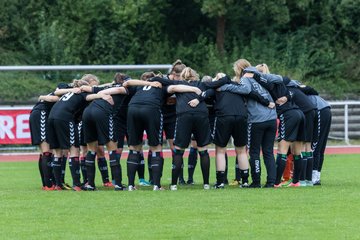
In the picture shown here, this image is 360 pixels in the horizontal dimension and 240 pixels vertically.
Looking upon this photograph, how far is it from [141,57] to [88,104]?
22.1m

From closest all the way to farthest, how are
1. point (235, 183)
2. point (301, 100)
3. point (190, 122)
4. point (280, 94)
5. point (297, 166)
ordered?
point (190, 122)
point (280, 94)
point (297, 166)
point (301, 100)
point (235, 183)

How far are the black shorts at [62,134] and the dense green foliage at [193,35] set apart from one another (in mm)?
19919

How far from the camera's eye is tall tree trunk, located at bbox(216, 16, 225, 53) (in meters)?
38.4

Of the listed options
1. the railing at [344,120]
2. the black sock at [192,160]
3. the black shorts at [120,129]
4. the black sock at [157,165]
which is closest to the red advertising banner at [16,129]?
the railing at [344,120]

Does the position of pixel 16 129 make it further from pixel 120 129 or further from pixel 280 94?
pixel 280 94

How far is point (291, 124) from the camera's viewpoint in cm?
1653

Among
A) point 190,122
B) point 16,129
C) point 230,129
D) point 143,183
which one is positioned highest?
point 190,122

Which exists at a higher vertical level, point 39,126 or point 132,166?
point 39,126

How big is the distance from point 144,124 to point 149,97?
457 mm

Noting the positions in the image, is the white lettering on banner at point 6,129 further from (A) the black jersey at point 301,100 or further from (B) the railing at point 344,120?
(A) the black jersey at point 301,100

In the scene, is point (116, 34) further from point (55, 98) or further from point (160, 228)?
point (160, 228)

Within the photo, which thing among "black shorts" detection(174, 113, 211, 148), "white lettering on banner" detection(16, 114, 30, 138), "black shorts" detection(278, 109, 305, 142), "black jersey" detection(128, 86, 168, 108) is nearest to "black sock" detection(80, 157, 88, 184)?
"black jersey" detection(128, 86, 168, 108)

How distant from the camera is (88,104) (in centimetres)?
1697

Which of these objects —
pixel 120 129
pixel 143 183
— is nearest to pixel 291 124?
pixel 143 183
